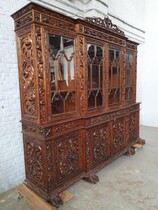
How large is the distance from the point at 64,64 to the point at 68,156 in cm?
121

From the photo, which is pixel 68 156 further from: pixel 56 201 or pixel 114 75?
pixel 114 75

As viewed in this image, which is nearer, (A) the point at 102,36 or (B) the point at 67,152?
(B) the point at 67,152

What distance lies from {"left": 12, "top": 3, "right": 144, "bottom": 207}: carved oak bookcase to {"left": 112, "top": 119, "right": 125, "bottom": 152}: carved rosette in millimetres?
38

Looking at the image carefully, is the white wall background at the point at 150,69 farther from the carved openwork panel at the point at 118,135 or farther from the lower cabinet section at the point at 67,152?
the lower cabinet section at the point at 67,152

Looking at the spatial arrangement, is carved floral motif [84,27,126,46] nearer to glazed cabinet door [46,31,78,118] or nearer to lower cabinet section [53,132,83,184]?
glazed cabinet door [46,31,78,118]

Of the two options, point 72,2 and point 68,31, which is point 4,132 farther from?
point 72,2

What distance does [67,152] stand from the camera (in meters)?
2.23

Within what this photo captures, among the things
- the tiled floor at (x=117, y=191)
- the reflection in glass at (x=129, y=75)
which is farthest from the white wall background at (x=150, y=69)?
the tiled floor at (x=117, y=191)

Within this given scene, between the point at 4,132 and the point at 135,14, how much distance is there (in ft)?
15.8

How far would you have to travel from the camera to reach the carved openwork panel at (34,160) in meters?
2.02

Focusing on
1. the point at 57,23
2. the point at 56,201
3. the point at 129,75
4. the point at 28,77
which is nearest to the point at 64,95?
the point at 28,77

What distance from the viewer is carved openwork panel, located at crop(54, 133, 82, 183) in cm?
212

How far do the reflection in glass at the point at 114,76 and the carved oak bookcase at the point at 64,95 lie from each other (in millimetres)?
16

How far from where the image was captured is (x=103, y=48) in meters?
2.66
